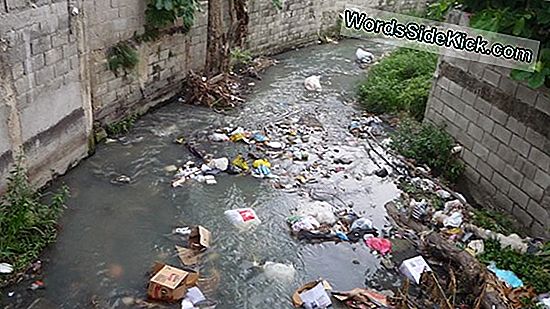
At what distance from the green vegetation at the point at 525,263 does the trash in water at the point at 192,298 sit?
7.02 ft

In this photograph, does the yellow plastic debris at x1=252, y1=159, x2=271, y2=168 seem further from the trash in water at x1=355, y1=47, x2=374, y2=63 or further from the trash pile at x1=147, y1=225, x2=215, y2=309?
the trash in water at x1=355, y1=47, x2=374, y2=63

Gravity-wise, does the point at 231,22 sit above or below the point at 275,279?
above

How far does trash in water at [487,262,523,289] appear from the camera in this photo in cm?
357

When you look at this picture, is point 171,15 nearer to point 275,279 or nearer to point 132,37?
point 132,37

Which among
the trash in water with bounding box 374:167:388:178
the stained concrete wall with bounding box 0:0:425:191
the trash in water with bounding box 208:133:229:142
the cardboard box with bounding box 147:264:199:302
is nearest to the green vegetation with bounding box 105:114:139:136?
the stained concrete wall with bounding box 0:0:425:191

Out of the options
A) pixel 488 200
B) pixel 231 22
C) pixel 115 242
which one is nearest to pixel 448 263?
pixel 488 200

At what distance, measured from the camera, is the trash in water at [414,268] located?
3.79 m

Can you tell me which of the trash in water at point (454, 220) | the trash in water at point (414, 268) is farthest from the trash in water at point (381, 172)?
the trash in water at point (414, 268)

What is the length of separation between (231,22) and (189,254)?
175 inches

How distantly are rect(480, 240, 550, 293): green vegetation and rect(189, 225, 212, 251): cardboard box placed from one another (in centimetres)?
214

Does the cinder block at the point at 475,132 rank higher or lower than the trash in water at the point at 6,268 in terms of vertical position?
higher

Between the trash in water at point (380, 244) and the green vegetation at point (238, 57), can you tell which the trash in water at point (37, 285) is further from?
the green vegetation at point (238, 57)

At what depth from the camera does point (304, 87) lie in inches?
310

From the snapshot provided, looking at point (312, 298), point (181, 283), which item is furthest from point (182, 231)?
point (312, 298)
